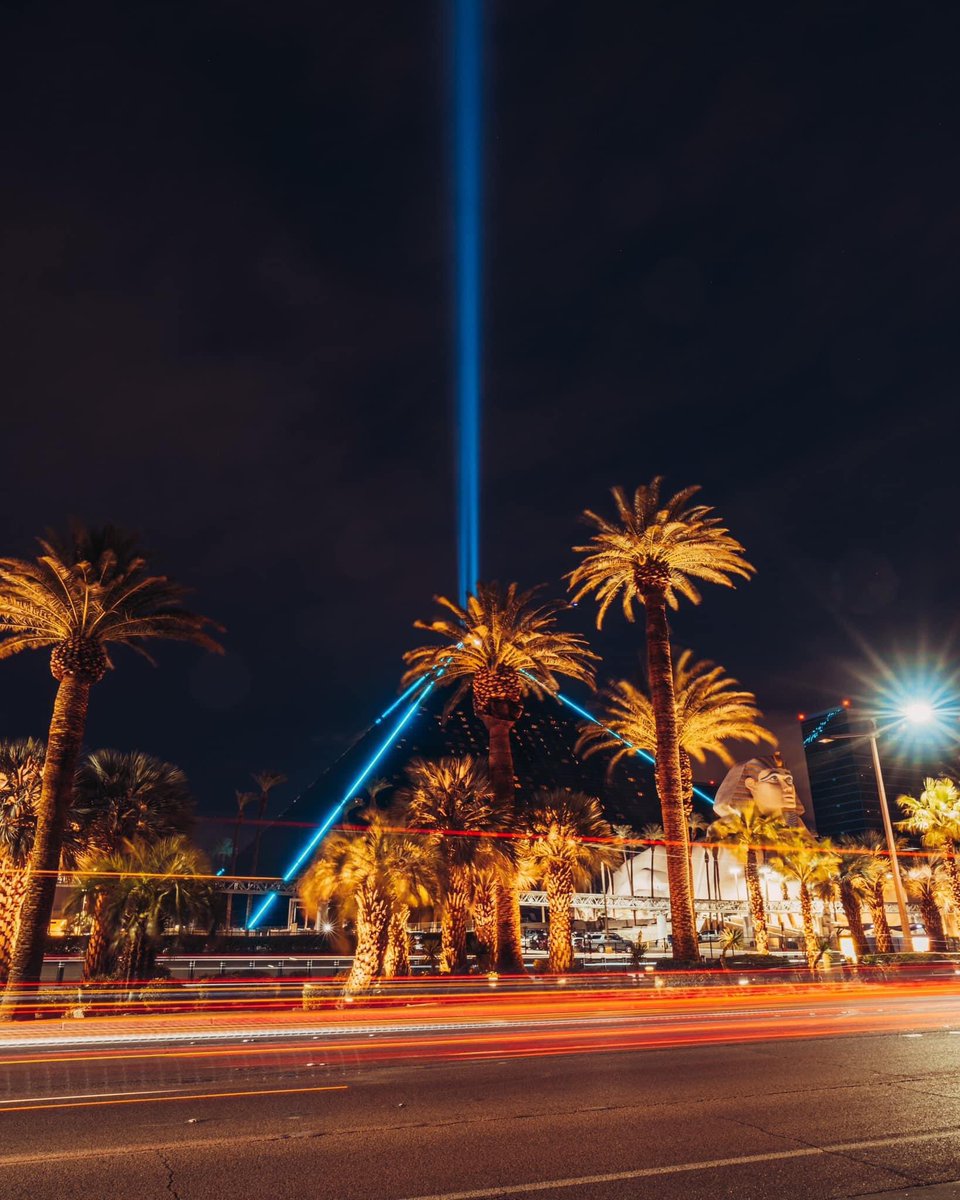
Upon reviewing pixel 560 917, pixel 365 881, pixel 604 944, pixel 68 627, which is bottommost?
pixel 604 944

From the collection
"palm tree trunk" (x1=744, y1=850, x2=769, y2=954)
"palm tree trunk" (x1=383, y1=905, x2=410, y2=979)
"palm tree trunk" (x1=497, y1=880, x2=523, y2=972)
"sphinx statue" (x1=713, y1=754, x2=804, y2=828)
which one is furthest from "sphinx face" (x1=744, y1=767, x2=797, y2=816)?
"palm tree trunk" (x1=383, y1=905, x2=410, y2=979)

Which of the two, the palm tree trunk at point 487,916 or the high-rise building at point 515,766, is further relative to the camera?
the high-rise building at point 515,766

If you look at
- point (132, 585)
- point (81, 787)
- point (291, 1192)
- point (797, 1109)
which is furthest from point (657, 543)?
point (291, 1192)

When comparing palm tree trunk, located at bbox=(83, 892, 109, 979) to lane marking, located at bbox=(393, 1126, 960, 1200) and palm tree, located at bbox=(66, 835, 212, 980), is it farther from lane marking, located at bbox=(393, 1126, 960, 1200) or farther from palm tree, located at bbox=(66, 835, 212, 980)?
lane marking, located at bbox=(393, 1126, 960, 1200)

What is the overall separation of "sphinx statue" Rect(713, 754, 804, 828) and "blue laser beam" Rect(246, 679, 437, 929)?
2237 cm

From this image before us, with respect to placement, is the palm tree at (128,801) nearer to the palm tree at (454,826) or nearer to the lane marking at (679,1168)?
the palm tree at (454,826)

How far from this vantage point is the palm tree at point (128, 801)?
2805 centimetres

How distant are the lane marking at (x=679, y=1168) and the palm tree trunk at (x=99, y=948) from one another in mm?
19062

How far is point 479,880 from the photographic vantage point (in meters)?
25.2

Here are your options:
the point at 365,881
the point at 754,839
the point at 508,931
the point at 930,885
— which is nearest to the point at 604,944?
the point at 754,839

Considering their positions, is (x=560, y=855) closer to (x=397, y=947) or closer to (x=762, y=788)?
(x=397, y=947)

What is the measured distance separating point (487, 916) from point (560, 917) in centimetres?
276

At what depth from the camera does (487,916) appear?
1162 inches

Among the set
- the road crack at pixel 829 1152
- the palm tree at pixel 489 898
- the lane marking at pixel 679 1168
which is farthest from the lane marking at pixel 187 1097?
the palm tree at pixel 489 898
